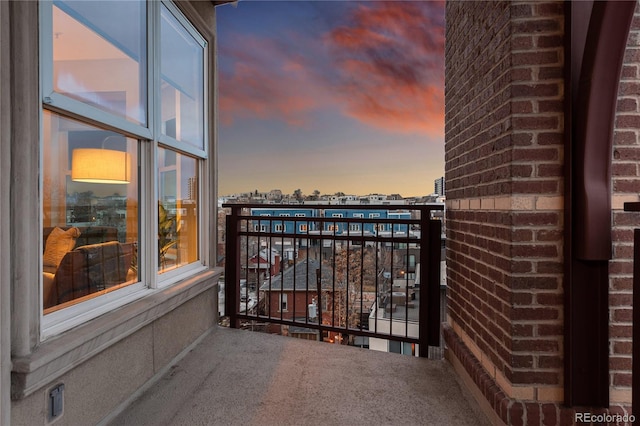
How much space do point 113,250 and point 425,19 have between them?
6.16 metres

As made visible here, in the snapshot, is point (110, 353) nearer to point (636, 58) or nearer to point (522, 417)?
point (522, 417)

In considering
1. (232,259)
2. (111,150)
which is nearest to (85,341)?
(111,150)

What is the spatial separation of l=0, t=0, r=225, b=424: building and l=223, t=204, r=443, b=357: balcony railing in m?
0.52

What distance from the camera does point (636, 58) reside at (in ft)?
4.50

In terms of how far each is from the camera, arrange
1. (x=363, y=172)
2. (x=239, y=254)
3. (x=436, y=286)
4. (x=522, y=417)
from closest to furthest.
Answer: (x=522, y=417) → (x=436, y=286) → (x=239, y=254) → (x=363, y=172)

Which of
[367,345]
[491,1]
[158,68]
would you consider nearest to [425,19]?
[491,1]

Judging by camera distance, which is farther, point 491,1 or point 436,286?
Result: point 436,286

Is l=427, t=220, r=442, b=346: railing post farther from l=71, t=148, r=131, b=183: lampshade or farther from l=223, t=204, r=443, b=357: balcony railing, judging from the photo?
l=71, t=148, r=131, b=183: lampshade

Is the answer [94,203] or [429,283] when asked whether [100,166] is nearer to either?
[94,203]

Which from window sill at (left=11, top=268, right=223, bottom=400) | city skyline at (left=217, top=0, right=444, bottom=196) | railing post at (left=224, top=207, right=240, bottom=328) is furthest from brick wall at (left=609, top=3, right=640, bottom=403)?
city skyline at (left=217, top=0, right=444, bottom=196)

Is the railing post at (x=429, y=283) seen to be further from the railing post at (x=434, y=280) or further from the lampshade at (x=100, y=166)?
the lampshade at (x=100, y=166)

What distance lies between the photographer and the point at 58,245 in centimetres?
149

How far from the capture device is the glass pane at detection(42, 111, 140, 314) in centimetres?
141

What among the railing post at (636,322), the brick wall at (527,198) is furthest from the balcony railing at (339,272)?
the railing post at (636,322)
